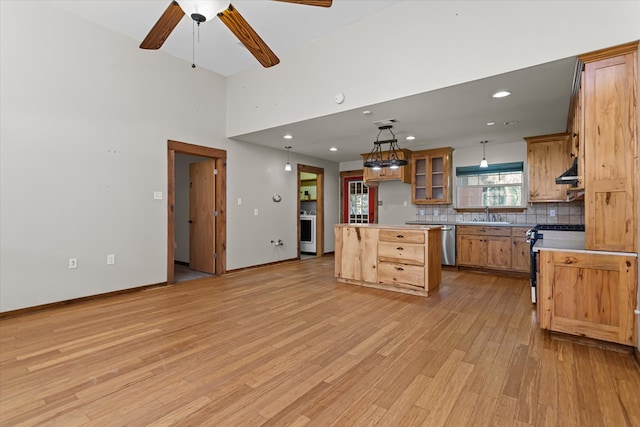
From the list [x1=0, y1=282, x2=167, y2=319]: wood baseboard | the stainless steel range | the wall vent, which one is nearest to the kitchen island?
the stainless steel range

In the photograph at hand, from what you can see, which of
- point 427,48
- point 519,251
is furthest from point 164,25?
point 519,251

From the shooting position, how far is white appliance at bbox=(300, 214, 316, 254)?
7473mm

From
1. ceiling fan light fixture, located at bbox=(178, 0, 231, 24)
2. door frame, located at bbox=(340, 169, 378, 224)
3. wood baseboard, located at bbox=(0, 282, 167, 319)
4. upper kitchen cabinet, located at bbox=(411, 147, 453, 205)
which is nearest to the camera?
ceiling fan light fixture, located at bbox=(178, 0, 231, 24)

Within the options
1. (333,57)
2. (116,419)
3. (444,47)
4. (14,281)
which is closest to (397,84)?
(444,47)

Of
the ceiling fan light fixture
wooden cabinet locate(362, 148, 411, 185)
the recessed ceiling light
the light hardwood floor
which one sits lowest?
the light hardwood floor

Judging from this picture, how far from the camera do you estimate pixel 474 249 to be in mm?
5398

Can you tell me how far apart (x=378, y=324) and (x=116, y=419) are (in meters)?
2.08

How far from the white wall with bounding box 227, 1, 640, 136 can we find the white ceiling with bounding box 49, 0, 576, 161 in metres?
0.12

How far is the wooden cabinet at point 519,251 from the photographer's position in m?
4.93

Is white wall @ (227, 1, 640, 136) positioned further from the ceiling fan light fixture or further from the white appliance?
the white appliance

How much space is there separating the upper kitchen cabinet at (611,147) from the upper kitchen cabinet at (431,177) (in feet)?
11.5

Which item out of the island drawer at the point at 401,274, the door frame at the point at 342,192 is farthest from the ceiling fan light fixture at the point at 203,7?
the door frame at the point at 342,192

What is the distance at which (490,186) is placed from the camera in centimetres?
584

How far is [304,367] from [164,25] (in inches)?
105
